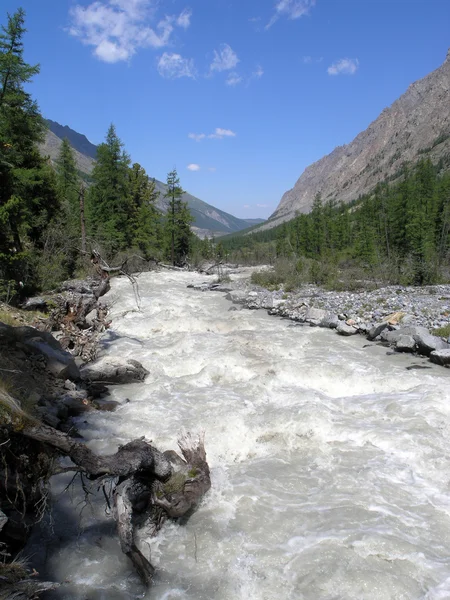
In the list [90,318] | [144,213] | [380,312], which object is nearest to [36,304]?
[90,318]

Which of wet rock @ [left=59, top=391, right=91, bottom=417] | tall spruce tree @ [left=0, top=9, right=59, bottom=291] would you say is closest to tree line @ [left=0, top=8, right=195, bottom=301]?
tall spruce tree @ [left=0, top=9, right=59, bottom=291]

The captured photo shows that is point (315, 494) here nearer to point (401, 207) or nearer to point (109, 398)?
point (109, 398)

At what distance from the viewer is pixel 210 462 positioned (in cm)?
661

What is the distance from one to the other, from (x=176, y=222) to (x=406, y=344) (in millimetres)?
34340

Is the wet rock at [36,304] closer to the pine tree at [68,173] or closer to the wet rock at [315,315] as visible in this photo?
the wet rock at [315,315]

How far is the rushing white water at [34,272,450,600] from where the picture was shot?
14.0 feet

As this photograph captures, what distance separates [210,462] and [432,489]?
11.8 ft

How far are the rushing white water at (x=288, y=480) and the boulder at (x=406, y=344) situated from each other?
0.51 metres

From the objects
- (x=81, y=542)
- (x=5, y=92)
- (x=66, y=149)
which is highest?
(x=66, y=149)

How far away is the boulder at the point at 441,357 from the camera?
10664mm

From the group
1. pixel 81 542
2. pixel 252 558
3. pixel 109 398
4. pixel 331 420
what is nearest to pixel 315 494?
pixel 252 558

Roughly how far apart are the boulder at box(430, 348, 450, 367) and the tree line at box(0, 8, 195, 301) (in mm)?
11056

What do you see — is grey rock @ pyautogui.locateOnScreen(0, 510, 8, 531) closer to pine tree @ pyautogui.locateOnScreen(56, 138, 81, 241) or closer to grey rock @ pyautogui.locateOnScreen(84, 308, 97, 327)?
grey rock @ pyautogui.locateOnScreen(84, 308, 97, 327)

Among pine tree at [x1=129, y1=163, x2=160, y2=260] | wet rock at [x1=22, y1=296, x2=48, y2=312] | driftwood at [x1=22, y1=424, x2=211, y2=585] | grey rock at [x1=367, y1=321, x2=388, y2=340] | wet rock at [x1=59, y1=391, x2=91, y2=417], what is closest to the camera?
driftwood at [x1=22, y1=424, x2=211, y2=585]
